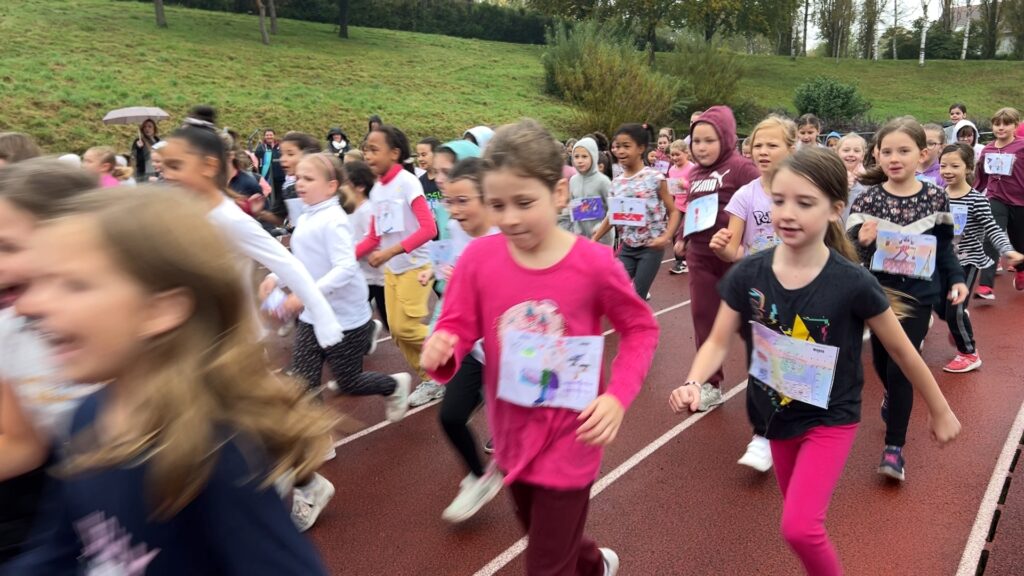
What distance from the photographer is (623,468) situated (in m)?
4.53

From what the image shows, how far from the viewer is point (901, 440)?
4086 millimetres

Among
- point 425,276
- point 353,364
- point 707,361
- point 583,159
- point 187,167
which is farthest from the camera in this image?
point 583,159

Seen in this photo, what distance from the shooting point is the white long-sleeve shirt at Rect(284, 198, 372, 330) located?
4.11 m

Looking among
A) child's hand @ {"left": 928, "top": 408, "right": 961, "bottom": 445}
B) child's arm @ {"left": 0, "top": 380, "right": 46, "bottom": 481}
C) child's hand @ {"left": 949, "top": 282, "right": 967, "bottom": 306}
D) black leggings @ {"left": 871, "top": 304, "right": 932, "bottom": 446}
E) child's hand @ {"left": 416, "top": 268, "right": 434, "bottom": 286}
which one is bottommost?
black leggings @ {"left": 871, "top": 304, "right": 932, "bottom": 446}

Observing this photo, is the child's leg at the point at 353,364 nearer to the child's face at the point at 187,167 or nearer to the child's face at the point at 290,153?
the child's face at the point at 187,167

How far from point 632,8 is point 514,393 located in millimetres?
48898

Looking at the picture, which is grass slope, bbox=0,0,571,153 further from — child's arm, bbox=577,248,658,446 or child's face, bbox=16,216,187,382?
child's face, bbox=16,216,187,382

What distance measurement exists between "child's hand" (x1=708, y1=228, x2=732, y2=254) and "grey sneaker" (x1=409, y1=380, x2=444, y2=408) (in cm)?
237

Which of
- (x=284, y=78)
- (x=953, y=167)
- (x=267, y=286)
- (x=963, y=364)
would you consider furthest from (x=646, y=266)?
(x=284, y=78)

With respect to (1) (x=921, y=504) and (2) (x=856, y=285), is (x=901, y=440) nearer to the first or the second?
(1) (x=921, y=504)

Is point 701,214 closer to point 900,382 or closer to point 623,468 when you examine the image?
point 900,382

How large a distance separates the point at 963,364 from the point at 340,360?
16.5 feet

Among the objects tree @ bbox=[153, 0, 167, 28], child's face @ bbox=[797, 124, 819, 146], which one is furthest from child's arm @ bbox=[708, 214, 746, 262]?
tree @ bbox=[153, 0, 167, 28]

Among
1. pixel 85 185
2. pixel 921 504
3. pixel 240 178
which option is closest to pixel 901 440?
pixel 921 504
